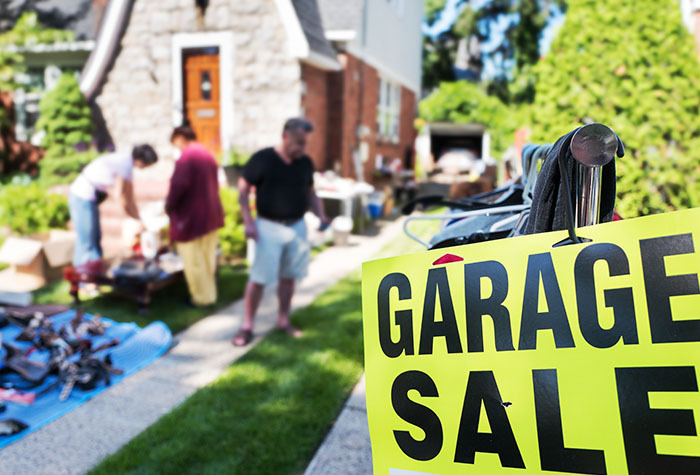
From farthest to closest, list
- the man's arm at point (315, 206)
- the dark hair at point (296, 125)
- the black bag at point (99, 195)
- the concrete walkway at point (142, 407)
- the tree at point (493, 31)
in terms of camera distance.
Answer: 1. the tree at point (493, 31)
2. the black bag at point (99, 195)
3. the man's arm at point (315, 206)
4. the dark hair at point (296, 125)
5. the concrete walkway at point (142, 407)

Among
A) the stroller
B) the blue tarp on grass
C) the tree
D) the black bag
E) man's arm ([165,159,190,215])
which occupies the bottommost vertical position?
the blue tarp on grass

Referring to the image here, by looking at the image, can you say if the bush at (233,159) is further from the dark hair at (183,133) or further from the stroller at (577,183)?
A: the stroller at (577,183)

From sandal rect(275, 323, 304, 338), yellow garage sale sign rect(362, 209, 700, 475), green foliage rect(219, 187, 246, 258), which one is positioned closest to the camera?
yellow garage sale sign rect(362, 209, 700, 475)

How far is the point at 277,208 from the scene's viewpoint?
4930 mm

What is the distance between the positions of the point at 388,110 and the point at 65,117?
371 inches

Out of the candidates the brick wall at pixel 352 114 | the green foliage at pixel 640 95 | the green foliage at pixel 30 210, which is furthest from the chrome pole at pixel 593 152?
the brick wall at pixel 352 114

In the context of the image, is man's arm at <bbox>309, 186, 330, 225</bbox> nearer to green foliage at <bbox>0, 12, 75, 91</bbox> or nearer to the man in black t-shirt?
the man in black t-shirt

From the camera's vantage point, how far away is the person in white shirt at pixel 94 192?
6242 mm

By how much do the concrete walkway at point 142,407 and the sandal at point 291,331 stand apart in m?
0.20

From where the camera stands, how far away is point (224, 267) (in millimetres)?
8047

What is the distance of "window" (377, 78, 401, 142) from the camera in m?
16.5

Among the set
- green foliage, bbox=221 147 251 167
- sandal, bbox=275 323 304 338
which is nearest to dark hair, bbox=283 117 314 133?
sandal, bbox=275 323 304 338

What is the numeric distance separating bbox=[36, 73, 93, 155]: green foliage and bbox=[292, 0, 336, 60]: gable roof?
4.94 metres

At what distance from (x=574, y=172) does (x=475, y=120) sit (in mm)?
26265
